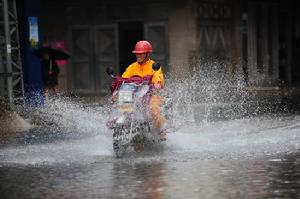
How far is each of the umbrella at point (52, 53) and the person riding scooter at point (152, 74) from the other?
29.0 ft

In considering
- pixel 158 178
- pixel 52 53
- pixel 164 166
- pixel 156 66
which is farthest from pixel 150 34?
pixel 158 178

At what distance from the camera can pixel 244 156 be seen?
39.1 feet

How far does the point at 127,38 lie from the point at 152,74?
15784mm

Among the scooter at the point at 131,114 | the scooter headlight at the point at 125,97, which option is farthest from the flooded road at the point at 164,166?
the scooter headlight at the point at 125,97

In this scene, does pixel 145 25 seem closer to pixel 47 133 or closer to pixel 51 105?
pixel 51 105

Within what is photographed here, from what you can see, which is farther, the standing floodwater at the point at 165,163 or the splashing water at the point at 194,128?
the splashing water at the point at 194,128

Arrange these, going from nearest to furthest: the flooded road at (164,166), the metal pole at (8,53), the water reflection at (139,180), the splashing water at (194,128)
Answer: the water reflection at (139,180) < the flooded road at (164,166) < the splashing water at (194,128) < the metal pole at (8,53)

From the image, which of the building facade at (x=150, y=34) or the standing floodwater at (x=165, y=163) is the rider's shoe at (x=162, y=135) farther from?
the building facade at (x=150, y=34)

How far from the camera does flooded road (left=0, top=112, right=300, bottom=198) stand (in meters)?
9.22

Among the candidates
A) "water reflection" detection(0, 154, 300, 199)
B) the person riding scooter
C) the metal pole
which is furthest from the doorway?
"water reflection" detection(0, 154, 300, 199)

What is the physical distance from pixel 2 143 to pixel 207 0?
14.0m

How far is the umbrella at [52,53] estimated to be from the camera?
73.2ft

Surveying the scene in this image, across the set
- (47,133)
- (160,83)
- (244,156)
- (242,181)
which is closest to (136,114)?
(160,83)

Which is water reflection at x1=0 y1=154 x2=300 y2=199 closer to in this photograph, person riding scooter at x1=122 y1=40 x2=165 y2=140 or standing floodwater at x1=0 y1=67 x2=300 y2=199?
standing floodwater at x1=0 y1=67 x2=300 y2=199
